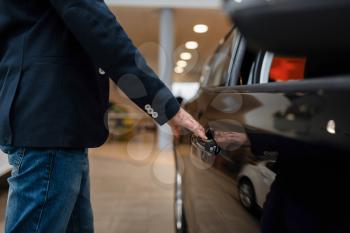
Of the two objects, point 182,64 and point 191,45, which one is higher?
point 191,45

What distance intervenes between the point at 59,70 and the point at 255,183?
591mm

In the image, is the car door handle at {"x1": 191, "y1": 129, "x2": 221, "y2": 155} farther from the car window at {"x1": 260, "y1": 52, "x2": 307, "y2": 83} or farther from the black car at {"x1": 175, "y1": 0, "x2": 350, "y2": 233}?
the car window at {"x1": 260, "y1": 52, "x2": 307, "y2": 83}

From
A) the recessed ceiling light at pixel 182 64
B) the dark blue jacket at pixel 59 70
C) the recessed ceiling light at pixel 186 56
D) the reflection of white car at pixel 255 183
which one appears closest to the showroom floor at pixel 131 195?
the dark blue jacket at pixel 59 70

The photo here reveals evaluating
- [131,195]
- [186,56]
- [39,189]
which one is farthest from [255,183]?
[186,56]

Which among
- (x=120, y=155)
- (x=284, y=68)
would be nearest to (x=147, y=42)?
(x=120, y=155)

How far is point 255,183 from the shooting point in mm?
741

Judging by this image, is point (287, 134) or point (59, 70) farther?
point (59, 70)

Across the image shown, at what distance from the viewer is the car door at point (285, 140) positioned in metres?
0.54

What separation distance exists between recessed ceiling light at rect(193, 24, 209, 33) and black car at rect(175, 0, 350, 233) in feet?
20.9

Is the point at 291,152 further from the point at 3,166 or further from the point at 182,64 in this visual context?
the point at 182,64

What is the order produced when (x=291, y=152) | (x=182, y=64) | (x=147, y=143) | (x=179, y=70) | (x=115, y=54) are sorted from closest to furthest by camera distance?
(x=291, y=152) < (x=115, y=54) < (x=147, y=143) < (x=182, y=64) < (x=179, y=70)

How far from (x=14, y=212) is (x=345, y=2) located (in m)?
0.92

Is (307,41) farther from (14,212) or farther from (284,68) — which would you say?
(284,68)

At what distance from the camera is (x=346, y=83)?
1.70 feet
